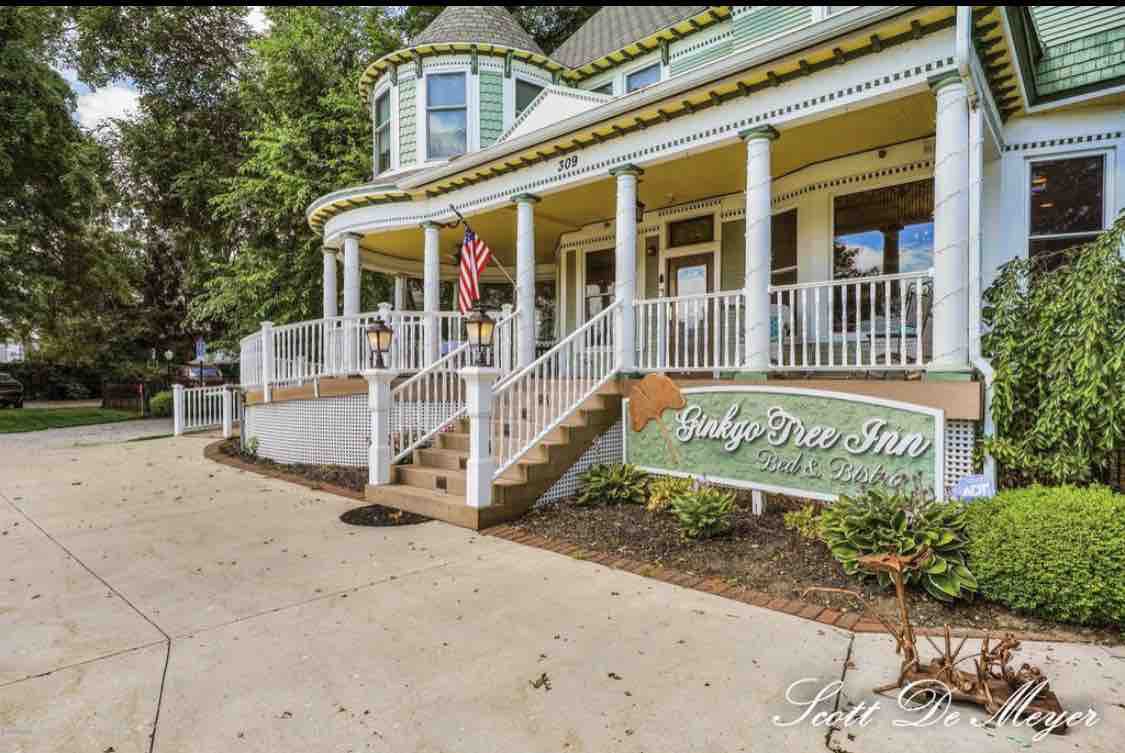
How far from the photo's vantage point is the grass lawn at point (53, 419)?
14887 millimetres

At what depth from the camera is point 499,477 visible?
19.3 ft

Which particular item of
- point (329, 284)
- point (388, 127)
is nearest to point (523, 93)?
point (388, 127)

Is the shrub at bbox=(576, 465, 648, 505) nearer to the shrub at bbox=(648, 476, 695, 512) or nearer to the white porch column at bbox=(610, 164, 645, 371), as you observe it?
the shrub at bbox=(648, 476, 695, 512)

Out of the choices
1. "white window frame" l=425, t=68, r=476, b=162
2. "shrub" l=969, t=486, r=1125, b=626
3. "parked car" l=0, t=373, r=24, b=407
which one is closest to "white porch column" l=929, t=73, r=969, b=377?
"shrub" l=969, t=486, r=1125, b=626

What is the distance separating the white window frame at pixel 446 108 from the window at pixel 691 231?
161 inches

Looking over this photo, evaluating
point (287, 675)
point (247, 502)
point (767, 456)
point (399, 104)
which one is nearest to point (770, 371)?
point (767, 456)

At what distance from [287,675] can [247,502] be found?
14.2 feet

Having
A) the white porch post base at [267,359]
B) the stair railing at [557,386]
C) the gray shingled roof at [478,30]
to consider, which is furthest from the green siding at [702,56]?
the white porch post base at [267,359]

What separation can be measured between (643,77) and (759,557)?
29.3 ft

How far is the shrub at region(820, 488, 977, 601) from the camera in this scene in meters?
3.66

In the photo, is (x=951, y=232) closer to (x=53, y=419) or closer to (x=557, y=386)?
(x=557, y=386)

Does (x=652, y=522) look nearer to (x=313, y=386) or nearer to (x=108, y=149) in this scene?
(x=313, y=386)

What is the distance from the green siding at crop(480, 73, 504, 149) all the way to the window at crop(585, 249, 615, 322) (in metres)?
2.77

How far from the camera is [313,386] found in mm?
8617
